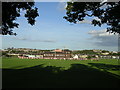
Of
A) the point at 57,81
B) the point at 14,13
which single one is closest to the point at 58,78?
the point at 57,81

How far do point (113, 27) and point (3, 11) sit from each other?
38.2 feet

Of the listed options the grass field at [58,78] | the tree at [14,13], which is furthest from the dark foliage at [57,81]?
the tree at [14,13]

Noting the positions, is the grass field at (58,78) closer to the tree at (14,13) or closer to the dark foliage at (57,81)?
the dark foliage at (57,81)

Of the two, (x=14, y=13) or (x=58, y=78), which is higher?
(x=14, y=13)

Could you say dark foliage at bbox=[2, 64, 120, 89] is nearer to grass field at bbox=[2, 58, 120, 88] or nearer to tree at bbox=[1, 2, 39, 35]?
grass field at bbox=[2, 58, 120, 88]

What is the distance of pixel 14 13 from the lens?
17203 millimetres

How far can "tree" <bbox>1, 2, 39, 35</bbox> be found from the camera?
50.9 ft

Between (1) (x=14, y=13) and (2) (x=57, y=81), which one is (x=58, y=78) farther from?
(1) (x=14, y=13)

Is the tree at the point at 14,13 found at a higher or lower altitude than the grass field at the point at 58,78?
higher

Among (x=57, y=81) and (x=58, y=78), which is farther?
(x=58, y=78)

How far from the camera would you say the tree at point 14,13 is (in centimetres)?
1552

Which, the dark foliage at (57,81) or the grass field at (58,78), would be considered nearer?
the dark foliage at (57,81)

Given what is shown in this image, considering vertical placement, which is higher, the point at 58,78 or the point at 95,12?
the point at 95,12

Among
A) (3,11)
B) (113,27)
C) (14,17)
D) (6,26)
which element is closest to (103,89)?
(113,27)
